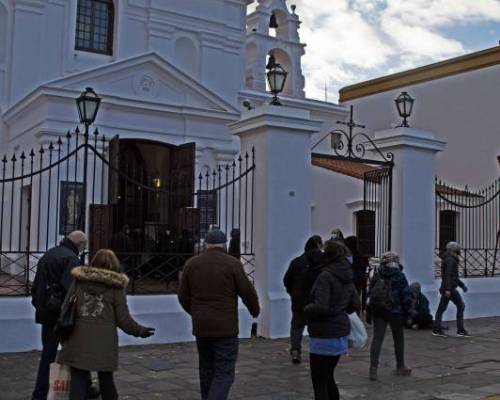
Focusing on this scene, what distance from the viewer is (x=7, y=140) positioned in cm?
1853

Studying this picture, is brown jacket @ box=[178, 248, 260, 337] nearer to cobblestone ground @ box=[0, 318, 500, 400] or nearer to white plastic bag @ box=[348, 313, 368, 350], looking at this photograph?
white plastic bag @ box=[348, 313, 368, 350]

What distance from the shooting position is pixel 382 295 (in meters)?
8.29

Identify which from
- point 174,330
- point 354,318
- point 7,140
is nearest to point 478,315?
point 174,330

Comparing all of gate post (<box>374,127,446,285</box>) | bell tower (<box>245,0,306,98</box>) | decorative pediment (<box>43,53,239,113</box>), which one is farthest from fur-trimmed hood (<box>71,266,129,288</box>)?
bell tower (<box>245,0,306,98</box>)

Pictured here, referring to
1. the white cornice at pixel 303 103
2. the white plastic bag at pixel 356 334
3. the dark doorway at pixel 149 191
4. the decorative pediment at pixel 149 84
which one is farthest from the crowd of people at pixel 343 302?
the white cornice at pixel 303 103

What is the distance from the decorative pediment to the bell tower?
557 cm

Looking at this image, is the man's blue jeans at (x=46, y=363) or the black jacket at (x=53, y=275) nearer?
the black jacket at (x=53, y=275)

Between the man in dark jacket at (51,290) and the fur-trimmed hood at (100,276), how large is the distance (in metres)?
0.97

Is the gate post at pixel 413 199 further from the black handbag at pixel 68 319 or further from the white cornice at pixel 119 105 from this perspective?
the black handbag at pixel 68 319

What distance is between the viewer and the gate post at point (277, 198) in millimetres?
11188

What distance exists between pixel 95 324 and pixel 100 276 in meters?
0.38

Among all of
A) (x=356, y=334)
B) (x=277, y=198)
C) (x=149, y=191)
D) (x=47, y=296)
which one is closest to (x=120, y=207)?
(x=149, y=191)

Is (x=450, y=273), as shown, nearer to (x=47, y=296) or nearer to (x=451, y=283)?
(x=451, y=283)

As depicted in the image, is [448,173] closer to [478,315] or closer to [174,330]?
[478,315]
